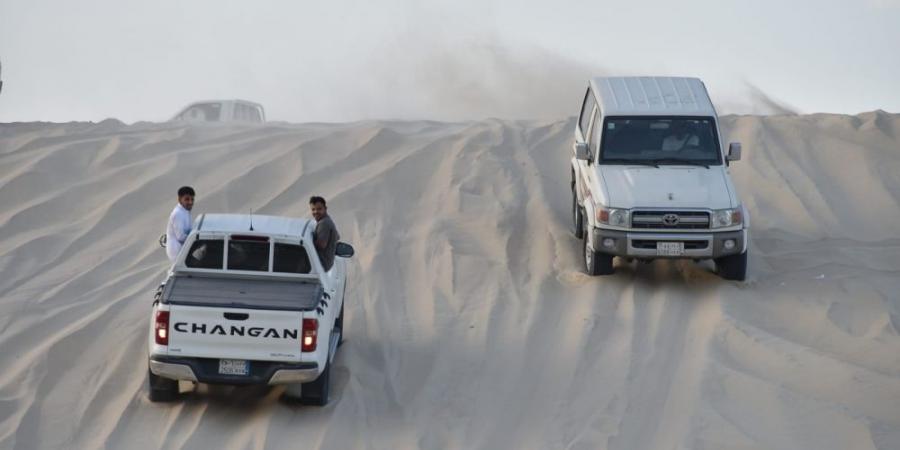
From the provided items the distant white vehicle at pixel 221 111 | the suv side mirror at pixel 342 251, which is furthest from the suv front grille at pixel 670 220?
the distant white vehicle at pixel 221 111

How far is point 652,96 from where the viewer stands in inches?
720

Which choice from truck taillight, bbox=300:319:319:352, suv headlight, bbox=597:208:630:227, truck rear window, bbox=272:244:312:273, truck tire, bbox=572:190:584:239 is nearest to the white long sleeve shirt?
truck rear window, bbox=272:244:312:273

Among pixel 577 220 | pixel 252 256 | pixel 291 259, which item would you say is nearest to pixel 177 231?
pixel 252 256

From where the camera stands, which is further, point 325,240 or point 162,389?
point 325,240

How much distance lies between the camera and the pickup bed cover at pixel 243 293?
12648 mm

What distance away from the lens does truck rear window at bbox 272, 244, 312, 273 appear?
44.3 feet

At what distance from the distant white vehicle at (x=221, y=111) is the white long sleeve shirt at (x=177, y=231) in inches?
689

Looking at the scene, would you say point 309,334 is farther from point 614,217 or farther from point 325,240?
point 614,217

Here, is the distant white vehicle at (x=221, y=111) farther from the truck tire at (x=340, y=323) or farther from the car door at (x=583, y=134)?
the truck tire at (x=340, y=323)

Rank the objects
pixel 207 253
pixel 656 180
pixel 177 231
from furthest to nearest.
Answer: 1. pixel 656 180
2. pixel 177 231
3. pixel 207 253

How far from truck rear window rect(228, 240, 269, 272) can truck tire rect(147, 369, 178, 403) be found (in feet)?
3.92

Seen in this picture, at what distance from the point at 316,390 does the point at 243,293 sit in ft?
3.67

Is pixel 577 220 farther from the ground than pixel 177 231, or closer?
closer

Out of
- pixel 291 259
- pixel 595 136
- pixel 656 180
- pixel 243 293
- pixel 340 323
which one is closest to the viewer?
pixel 243 293
